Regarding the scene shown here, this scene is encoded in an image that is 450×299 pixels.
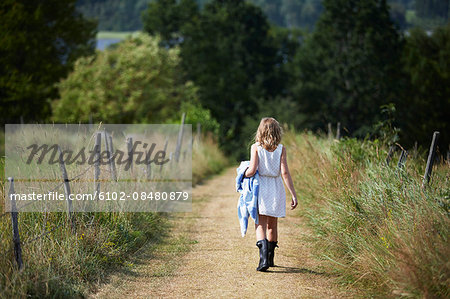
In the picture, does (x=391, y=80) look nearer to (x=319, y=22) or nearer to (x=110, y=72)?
(x=319, y=22)

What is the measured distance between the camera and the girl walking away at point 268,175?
6.66 m

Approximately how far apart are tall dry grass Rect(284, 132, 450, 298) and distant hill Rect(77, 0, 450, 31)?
71.8 meters

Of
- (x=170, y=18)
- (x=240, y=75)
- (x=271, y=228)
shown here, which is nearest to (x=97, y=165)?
(x=271, y=228)

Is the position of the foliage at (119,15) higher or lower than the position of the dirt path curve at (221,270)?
higher

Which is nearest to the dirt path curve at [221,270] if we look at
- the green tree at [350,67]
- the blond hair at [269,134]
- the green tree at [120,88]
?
the blond hair at [269,134]

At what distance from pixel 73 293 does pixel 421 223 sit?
3.59 m

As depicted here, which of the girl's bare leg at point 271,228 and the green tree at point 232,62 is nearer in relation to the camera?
the girl's bare leg at point 271,228

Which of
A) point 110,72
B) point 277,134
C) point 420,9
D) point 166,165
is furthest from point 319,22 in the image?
point 420,9

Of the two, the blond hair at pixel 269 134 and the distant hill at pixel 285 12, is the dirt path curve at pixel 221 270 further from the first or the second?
the distant hill at pixel 285 12

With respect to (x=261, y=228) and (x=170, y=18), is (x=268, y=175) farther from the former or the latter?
(x=170, y=18)

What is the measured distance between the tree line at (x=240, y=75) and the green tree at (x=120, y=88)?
78 mm

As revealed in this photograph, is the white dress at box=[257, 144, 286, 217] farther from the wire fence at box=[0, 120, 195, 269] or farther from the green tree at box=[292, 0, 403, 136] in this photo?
the green tree at box=[292, 0, 403, 136]

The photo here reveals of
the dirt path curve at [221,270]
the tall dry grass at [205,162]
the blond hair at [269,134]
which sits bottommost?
the tall dry grass at [205,162]

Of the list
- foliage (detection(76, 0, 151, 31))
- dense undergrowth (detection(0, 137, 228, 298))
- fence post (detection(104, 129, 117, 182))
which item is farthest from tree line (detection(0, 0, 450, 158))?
foliage (detection(76, 0, 151, 31))
